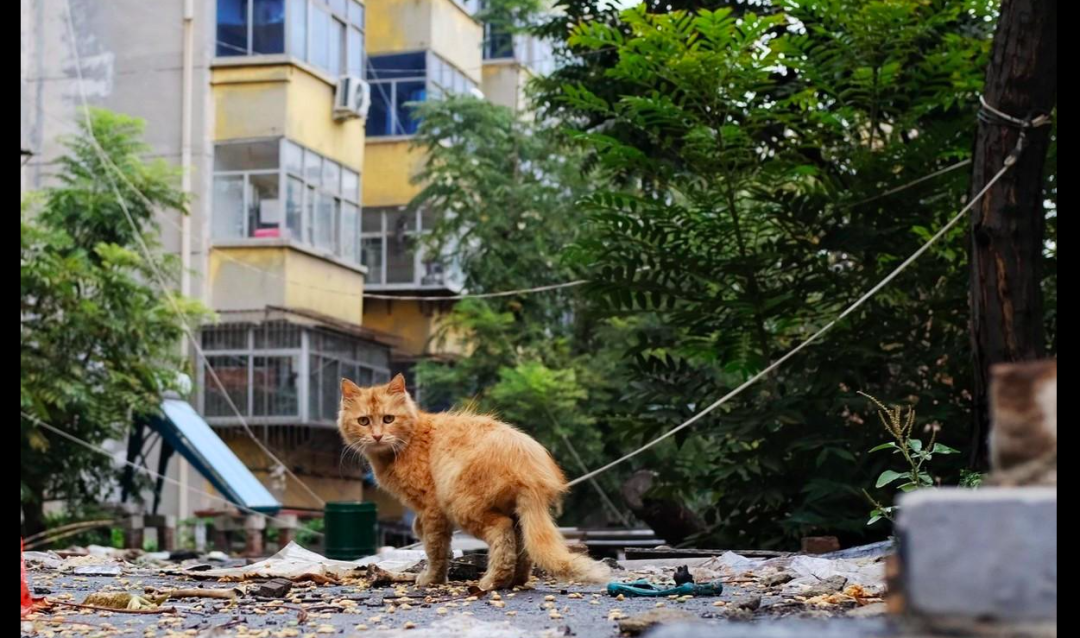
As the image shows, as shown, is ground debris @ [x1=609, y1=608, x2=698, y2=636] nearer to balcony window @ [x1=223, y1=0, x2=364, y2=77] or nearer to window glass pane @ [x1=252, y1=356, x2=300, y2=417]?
window glass pane @ [x1=252, y1=356, x2=300, y2=417]

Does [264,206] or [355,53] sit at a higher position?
[355,53]

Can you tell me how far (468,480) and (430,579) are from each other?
0.85 meters

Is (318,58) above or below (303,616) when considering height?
above

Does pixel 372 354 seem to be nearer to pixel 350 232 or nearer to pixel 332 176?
pixel 350 232

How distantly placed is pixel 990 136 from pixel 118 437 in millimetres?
15853

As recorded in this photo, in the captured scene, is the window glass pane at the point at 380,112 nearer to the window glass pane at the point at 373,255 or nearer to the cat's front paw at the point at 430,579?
the window glass pane at the point at 373,255

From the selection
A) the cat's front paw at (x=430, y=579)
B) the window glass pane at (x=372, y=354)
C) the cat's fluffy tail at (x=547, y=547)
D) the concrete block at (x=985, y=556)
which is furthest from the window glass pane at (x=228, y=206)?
the concrete block at (x=985, y=556)

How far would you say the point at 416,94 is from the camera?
31.8 metres

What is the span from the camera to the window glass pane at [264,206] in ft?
89.5

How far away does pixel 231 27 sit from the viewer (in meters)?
27.5

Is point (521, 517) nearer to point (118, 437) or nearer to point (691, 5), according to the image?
point (691, 5)

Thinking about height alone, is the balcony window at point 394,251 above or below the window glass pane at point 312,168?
below

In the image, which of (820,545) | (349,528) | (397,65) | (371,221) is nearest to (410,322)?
(371,221)
